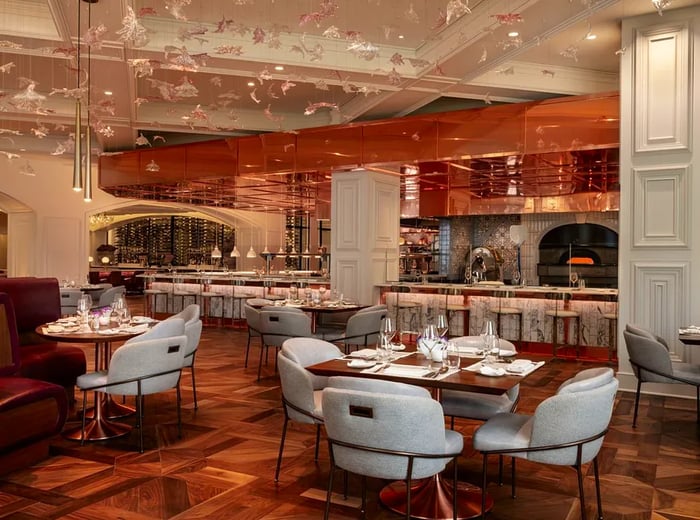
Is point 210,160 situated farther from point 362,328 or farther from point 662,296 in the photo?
point 662,296

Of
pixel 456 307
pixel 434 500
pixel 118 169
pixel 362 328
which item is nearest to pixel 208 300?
pixel 118 169

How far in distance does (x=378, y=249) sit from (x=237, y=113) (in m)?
3.80

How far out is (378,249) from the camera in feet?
32.9

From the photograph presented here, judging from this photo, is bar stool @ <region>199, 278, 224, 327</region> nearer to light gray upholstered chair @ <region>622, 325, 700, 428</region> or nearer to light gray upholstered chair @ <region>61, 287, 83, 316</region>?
light gray upholstered chair @ <region>61, 287, 83, 316</region>

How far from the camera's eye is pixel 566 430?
2.89 metres

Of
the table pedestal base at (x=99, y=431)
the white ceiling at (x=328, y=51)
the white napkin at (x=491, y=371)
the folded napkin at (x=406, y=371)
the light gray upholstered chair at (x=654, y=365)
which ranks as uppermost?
the white ceiling at (x=328, y=51)

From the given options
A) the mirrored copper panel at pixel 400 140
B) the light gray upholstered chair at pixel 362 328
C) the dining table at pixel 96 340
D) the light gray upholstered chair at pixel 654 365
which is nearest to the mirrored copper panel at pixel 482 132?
the mirrored copper panel at pixel 400 140

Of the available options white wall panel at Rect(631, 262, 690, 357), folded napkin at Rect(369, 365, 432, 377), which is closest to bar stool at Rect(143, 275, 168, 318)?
white wall panel at Rect(631, 262, 690, 357)

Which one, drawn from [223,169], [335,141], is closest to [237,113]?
[223,169]

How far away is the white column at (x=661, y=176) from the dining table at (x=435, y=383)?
346cm

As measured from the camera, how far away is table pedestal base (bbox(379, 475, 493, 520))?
10.9 feet

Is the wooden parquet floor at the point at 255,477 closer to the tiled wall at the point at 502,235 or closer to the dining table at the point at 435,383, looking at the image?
the dining table at the point at 435,383

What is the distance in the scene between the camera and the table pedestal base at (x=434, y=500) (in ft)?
10.9

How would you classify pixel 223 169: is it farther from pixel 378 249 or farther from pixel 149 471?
pixel 149 471
